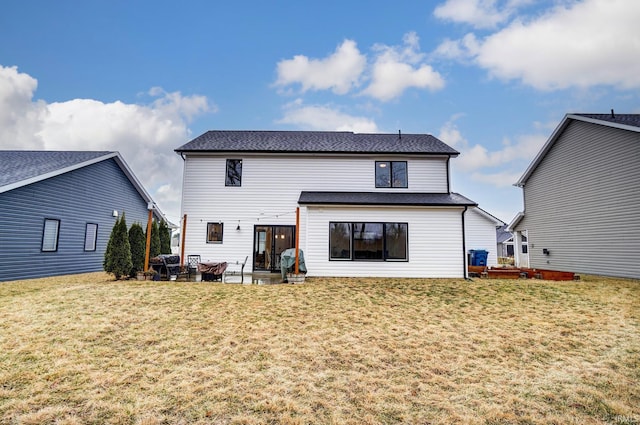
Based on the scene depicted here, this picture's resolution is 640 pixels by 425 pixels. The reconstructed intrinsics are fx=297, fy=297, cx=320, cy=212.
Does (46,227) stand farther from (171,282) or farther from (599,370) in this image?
(599,370)

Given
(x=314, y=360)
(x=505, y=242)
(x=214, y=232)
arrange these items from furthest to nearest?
(x=505, y=242) < (x=214, y=232) < (x=314, y=360)

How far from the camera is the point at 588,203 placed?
14.6 m

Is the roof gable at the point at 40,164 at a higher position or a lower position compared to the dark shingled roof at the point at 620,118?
lower

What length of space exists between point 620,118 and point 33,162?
92.7ft

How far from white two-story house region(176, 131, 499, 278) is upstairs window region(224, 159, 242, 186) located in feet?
0.16

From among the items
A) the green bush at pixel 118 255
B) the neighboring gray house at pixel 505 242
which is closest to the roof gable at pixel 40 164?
the green bush at pixel 118 255

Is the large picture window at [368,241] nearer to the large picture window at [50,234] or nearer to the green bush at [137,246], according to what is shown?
the green bush at [137,246]

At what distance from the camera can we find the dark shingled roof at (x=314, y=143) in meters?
14.3

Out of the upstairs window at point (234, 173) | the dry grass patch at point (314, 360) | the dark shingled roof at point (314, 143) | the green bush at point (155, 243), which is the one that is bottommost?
the dry grass patch at point (314, 360)

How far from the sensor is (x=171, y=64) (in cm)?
1870

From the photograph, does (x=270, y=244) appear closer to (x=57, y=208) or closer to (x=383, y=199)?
(x=383, y=199)

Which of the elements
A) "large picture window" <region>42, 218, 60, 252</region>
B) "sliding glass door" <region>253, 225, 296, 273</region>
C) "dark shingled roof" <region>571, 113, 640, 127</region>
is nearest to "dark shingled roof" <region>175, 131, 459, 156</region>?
"sliding glass door" <region>253, 225, 296, 273</region>

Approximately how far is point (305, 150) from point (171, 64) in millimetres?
11643

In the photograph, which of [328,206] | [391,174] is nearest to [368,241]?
[328,206]
